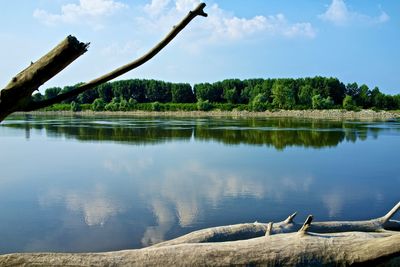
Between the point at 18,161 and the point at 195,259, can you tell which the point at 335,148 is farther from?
the point at 195,259

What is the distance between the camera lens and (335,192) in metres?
12.8

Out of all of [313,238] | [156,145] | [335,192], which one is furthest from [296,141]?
[313,238]

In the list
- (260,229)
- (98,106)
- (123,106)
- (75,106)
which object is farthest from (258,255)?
(75,106)

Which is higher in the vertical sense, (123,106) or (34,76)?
(123,106)

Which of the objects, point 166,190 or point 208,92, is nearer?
point 166,190

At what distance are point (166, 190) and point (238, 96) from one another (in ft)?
289

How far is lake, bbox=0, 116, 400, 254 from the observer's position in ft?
29.2

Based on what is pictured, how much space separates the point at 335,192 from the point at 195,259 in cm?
1003

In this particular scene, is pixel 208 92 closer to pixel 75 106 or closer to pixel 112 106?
pixel 112 106

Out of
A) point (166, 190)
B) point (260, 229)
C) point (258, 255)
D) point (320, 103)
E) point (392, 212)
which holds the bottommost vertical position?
point (166, 190)

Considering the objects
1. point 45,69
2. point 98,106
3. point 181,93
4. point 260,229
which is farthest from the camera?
point 181,93

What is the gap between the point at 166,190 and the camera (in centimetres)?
1272

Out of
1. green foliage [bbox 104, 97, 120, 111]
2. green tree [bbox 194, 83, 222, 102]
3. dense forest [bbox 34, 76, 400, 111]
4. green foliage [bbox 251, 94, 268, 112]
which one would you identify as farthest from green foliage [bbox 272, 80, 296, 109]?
green foliage [bbox 104, 97, 120, 111]

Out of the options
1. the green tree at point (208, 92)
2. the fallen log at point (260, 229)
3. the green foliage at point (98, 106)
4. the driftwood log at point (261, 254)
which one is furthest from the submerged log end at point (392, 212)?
the green tree at point (208, 92)
